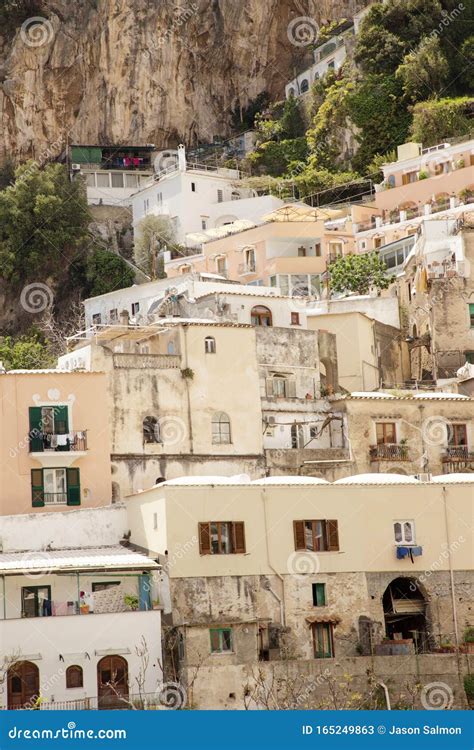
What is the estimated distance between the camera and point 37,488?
1928 inches

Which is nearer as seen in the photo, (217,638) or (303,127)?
(217,638)

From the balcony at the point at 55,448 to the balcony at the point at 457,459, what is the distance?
1301 centimetres

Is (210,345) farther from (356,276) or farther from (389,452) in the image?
(356,276)

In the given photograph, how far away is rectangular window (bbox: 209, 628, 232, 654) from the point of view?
42656 millimetres

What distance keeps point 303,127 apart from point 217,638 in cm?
5683

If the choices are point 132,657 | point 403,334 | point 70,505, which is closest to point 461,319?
point 403,334

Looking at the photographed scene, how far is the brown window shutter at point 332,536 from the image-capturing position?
45469 millimetres

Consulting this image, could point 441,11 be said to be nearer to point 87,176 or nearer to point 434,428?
point 87,176

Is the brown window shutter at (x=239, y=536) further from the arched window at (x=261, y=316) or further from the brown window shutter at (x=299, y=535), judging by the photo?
the arched window at (x=261, y=316)

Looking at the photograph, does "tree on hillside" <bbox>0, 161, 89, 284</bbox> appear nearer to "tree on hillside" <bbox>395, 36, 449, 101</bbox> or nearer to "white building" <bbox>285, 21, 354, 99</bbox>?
"white building" <bbox>285, 21, 354, 99</bbox>

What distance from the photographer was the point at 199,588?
144 ft
